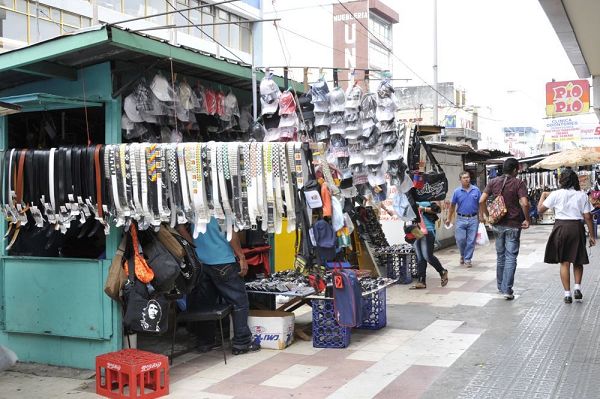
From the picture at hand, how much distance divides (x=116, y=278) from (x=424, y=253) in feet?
19.5

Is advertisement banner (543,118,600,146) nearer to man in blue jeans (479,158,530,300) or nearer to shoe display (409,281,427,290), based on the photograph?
shoe display (409,281,427,290)

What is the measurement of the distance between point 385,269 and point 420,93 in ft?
109

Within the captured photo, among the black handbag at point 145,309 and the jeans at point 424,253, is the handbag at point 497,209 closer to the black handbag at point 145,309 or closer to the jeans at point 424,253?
the jeans at point 424,253

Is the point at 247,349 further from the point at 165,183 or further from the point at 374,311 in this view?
the point at 165,183

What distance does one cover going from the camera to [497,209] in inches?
351

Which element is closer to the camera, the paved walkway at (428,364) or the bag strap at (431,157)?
the paved walkway at (428,364)

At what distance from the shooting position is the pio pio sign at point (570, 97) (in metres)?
18.8

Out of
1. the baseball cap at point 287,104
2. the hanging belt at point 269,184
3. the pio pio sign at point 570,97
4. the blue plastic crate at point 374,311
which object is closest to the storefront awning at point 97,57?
the baseball cap at point 287,104

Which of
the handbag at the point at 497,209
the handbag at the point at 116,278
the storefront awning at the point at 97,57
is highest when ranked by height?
the storefront awning at the point at 97,57

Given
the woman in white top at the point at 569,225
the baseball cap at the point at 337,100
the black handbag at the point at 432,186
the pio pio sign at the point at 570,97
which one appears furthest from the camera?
the pio pio sign at the point at 570,97

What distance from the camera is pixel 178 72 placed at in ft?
23.0

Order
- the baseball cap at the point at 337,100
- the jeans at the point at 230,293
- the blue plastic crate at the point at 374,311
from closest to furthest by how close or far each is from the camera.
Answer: the jeans at the point at 230,293, the baseball cap at the point at 337,100, the blue plastic crate at the point at 374,311

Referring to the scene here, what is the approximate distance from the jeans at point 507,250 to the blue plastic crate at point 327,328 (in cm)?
340

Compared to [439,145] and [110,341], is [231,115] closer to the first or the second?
[110,341]
